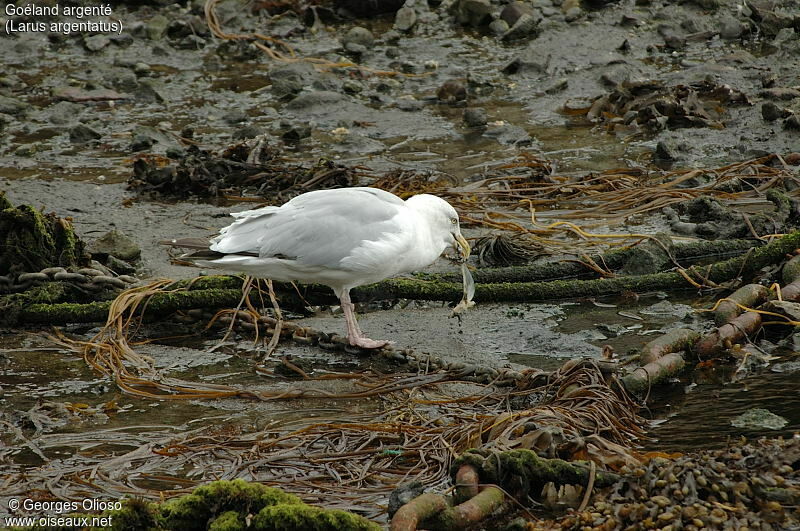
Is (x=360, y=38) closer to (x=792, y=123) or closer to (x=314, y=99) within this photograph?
(x=314, y=99)

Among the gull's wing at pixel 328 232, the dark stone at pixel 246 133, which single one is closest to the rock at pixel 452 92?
the dark stone at pixel 246 133

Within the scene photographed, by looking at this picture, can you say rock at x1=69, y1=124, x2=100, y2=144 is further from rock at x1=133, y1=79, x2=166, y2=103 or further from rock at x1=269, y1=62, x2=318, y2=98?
rock at x1=269, y1=62, x2=318, y2=98

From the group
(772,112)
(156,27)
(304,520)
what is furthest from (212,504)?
(156,27)

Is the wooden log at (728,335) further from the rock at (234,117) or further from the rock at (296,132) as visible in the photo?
the rock at (234,117)

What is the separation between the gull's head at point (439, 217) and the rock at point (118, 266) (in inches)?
82.3

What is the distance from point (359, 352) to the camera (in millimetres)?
5949

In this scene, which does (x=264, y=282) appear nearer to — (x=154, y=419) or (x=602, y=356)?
(x=154, y=419)

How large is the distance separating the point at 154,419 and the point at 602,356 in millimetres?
2401

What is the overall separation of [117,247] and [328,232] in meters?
2.05

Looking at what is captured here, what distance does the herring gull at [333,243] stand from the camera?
584 centimetres

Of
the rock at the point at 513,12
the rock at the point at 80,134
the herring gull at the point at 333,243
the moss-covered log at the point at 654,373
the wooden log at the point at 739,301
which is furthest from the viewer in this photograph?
the rock at the point at 513,12

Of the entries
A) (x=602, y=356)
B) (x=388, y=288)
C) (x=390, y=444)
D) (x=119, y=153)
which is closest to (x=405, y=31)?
(x=119, y=153)

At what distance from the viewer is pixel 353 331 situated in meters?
5.95

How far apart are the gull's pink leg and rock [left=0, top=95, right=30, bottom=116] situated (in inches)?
262
